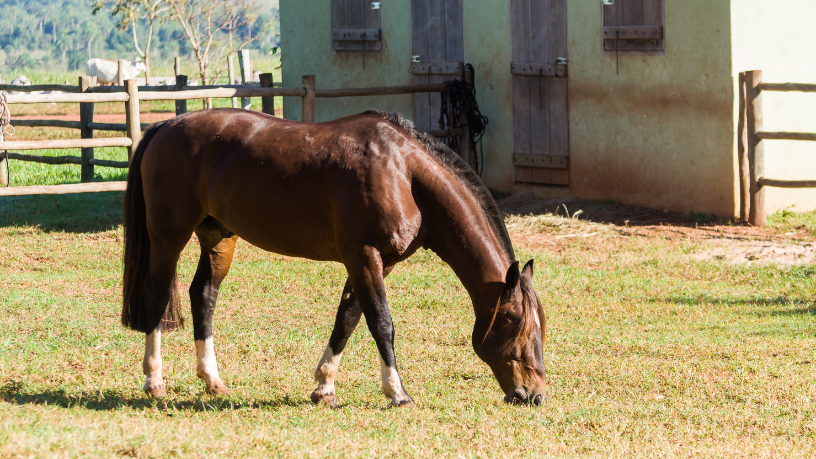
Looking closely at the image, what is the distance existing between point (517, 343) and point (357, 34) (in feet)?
29.9

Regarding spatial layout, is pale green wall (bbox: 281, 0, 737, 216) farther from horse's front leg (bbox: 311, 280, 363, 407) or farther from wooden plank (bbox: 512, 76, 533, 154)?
horse's front leg (bbox: 311, 280, 363, 407)

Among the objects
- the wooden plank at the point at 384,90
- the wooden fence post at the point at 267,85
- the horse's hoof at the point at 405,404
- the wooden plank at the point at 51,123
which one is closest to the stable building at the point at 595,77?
the wooden plank at the point at 384,90

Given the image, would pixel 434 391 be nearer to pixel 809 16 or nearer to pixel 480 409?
pixel 480 409

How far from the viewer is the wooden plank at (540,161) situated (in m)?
11.4

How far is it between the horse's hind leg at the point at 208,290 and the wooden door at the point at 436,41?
25.0 feet

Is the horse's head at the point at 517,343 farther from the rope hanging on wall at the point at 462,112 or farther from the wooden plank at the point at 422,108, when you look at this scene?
the wooden plank at the point at 422,108

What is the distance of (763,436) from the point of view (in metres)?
4.16

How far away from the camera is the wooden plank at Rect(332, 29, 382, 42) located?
41.1 ft

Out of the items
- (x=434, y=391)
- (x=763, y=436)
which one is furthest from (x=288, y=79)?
(x=763, y=436)

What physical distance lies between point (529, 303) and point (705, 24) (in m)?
6.64

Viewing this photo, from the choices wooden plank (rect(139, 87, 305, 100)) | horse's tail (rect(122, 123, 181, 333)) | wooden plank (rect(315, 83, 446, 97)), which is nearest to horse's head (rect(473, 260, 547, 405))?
horse's tail (rect(122, 123, 181, 333))

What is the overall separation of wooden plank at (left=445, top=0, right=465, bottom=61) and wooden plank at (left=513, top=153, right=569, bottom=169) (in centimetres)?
166

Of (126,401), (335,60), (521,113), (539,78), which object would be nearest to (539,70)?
(539,78)

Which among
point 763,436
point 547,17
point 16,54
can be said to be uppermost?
point 16,54
